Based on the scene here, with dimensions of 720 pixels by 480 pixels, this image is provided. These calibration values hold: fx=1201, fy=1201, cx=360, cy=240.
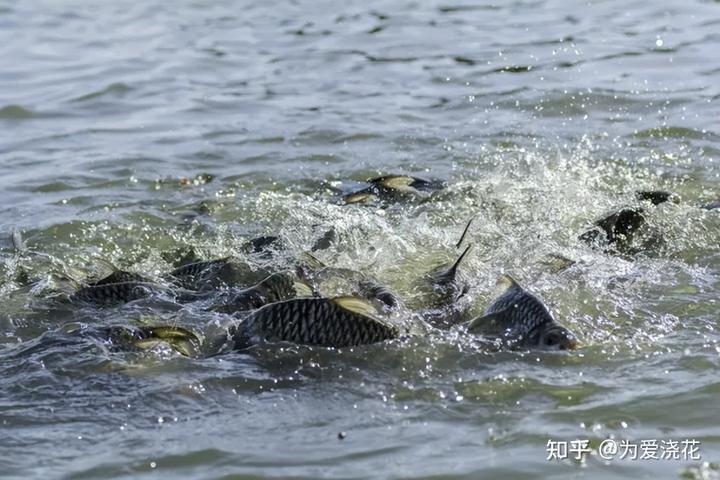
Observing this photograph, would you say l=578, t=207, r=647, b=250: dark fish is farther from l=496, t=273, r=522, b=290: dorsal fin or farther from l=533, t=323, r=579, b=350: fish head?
l=533, t=323, r=579, b=350: fish head

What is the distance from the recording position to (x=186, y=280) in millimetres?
6023

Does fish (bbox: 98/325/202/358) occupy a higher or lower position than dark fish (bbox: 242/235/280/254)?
higher

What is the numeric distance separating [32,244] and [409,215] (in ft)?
7.42

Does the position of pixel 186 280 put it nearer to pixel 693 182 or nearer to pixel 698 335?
pixel 698 335

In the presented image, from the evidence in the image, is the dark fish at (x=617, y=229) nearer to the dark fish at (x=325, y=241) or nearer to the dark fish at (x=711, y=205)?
the dark fish at (x=711, y=205)

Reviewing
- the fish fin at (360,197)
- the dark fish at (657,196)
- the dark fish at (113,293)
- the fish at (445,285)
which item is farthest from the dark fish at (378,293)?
the dark fish at (657,196)

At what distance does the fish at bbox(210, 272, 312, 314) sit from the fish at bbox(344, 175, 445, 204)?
208cm

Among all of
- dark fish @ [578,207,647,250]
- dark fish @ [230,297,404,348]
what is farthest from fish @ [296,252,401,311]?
dark fish @ [578,207,647,250]

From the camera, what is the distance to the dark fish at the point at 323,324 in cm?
490

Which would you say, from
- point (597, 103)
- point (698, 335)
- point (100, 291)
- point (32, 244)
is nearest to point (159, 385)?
point (100, 291)

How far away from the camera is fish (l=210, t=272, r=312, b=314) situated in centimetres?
539

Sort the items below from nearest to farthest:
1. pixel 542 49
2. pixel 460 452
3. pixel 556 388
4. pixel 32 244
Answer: pixel 460 452
pixel 556 388
pixel 32 244
pixel 542 49

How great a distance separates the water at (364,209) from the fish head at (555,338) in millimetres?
63

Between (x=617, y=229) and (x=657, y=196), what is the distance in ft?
2.35
